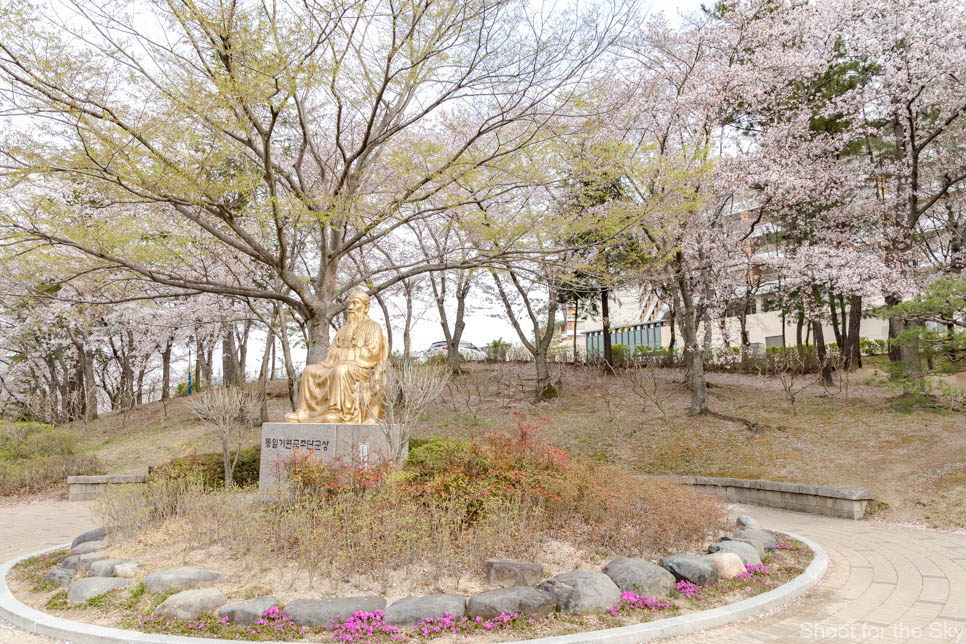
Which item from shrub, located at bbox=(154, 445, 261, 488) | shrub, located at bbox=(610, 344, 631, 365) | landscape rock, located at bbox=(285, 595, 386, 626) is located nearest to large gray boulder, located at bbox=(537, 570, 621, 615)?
landscape rock, located at bbox=(285, 595, 386, 626)

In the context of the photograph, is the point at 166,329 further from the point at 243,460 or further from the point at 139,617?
the point at 139,617

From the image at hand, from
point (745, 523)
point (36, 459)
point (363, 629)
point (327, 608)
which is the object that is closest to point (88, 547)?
point (327, 608)

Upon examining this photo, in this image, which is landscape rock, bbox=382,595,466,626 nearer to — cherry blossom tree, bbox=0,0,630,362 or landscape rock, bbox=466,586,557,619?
landscape rock, bbox=466,586,557,619

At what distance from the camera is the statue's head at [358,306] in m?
9.11

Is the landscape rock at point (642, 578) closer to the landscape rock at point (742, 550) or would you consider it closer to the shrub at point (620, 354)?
the landscape rock at point (742, 550)

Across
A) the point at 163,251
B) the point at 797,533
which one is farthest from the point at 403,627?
the point at 163,251

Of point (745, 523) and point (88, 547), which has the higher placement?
point (88, 547)

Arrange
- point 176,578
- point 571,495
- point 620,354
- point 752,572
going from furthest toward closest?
point 620,354 → point 571,495 → point 752,572 → point 176,578

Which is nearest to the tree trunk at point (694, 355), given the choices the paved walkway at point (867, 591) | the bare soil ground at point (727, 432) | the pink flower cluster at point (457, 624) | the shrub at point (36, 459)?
the bare soil ground at point (727, 432)

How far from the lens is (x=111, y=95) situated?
8516 millimetres

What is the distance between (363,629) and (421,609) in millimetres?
401

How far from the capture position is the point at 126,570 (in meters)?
5.10

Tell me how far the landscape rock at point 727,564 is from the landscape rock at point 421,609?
242cm

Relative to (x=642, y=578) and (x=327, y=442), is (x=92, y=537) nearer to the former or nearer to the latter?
(x=327, y=442)
